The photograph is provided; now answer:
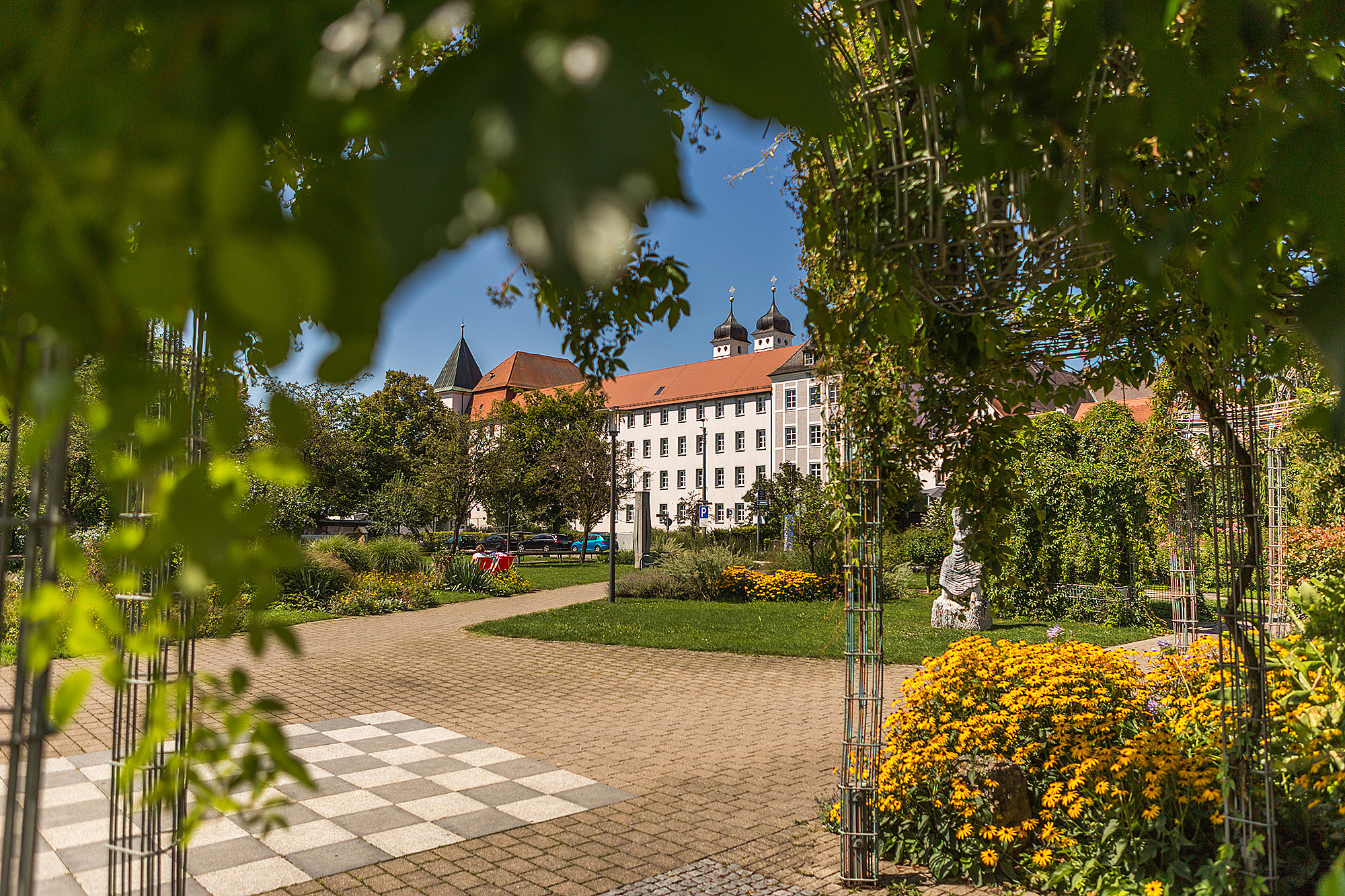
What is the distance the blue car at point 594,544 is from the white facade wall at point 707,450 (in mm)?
7084

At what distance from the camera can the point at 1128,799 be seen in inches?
141

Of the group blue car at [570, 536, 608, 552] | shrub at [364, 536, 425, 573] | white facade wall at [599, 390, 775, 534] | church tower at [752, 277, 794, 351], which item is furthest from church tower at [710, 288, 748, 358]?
shrub at [364, 536, 425, 573]

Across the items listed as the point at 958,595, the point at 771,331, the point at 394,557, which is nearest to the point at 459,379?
the point at 771,331

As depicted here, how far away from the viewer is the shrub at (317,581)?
579 inches

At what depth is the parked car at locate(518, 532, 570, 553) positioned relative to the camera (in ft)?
113

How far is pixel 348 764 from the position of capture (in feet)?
18.6

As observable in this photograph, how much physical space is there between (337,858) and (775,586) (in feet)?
41.9

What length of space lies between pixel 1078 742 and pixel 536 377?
5653cm

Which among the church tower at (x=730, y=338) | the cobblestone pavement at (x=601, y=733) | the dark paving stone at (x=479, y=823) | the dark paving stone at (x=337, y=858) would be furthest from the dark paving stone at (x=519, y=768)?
the church tower at (x=730, y=338)

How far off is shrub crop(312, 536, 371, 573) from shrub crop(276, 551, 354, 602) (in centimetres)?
110

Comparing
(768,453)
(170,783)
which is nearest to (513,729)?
(170,783)

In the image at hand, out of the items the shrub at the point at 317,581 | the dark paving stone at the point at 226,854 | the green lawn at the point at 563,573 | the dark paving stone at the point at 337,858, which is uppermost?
the shrub at the point at 317,581

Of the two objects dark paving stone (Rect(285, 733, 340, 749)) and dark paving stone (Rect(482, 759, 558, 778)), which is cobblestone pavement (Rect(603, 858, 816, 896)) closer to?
dark paving stone (Rect(482, 759, 558, 778))

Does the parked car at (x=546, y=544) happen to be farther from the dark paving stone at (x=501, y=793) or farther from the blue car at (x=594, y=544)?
the dark paving stone at (x=501, y=793)
